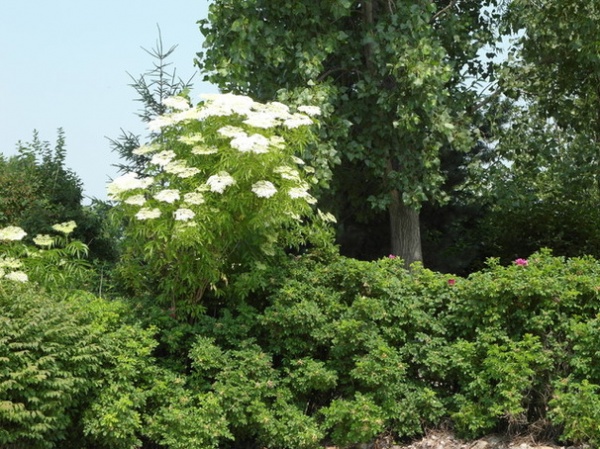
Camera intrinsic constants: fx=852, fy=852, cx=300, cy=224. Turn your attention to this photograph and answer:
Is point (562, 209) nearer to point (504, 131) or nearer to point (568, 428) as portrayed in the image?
point (504, 131)

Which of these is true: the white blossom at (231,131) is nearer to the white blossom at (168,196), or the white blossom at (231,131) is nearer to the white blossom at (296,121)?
the white blossom at (296,121)

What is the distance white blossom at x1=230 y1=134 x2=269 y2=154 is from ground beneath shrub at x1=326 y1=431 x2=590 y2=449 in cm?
247

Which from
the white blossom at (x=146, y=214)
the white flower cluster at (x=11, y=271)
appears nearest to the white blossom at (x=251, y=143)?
the white blossom at (x=146, y=214)

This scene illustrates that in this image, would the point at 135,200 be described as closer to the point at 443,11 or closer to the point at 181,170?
the point at 181,170

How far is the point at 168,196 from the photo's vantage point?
676cm

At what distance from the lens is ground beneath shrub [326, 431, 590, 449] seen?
255 inches

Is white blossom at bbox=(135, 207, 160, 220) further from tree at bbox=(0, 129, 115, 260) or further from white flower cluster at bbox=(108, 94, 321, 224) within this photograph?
tree at bbox=(0, 129, 115, 260)

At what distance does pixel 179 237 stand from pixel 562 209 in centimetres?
764

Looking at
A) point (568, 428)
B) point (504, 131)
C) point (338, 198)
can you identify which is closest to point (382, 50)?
point (338, 198)

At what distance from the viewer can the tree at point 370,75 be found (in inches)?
380

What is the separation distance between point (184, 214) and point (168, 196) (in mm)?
285

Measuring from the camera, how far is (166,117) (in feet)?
23.8

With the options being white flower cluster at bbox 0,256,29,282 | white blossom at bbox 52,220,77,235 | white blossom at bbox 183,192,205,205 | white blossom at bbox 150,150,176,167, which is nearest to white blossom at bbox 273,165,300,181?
white blossom at bbox 183,192,205,205

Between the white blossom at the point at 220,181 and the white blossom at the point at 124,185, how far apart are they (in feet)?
1.79
